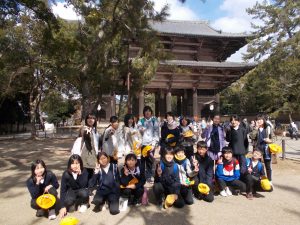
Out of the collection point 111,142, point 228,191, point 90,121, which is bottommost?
point 228,191

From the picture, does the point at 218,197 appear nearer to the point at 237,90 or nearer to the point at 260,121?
the point at 260,121

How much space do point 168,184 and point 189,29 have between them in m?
22.0

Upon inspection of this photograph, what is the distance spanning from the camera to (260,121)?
6340mm

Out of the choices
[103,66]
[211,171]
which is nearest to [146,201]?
[211,171]

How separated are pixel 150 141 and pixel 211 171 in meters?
1.40

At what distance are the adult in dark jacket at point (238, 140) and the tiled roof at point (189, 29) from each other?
54.2 ft

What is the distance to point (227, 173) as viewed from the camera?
5.40m

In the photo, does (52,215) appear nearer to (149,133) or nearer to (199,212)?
(199,212)

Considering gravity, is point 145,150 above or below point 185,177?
above

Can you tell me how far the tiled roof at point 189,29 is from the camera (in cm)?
2251

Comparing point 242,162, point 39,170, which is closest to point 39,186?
point 39,170

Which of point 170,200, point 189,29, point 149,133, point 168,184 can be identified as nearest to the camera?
point 170,200

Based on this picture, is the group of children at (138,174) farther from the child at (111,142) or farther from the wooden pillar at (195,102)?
the wooden pillar at (195,102)

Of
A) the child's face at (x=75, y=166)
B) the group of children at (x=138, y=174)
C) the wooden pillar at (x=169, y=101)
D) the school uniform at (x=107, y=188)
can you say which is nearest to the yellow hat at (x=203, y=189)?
the group of children at (x=138, y=174)
